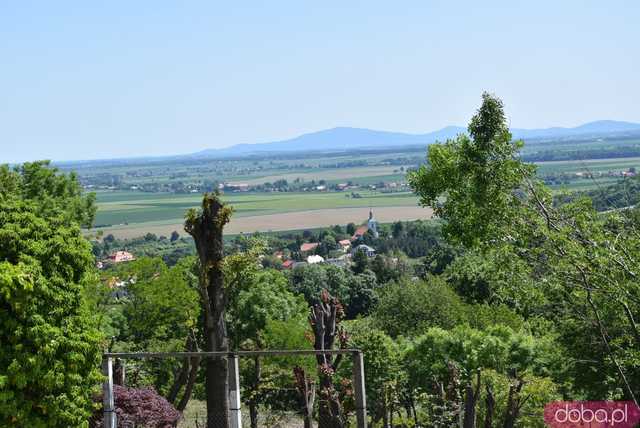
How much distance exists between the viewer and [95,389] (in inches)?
408

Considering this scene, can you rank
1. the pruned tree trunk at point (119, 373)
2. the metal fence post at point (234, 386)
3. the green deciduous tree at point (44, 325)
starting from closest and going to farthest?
the metal fence post at point (234, 386)
the green deciduous tree at point (44, 325)
the pruned tree trunk at point (119, 373)

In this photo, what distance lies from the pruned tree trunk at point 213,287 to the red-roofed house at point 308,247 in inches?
4234

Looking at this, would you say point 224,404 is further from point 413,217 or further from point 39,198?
point 413,217

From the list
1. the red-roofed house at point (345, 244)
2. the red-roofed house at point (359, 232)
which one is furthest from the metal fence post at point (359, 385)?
the red-roofed house at point (359, 232)

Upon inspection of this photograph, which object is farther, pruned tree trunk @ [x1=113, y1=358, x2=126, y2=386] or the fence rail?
pruned tree trunk @ [x1=113, y1=358, x2=126, y2=386]

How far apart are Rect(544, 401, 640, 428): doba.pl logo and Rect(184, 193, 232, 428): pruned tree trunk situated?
491cm

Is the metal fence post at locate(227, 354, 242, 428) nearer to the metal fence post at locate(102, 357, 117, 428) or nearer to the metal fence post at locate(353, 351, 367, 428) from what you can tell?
the metal fence post at locate(353, 351, 367, 428)

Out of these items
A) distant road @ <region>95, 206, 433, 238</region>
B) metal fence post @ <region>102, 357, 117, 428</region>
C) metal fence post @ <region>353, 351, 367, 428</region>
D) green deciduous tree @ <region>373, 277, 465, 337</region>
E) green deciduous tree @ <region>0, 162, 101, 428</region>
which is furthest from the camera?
distant road @ <region>95, 206, 433, 238</region>

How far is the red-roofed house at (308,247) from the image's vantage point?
121725 mm

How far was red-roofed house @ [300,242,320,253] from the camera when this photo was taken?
122m

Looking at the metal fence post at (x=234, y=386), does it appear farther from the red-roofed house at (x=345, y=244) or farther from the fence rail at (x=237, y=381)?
the red-roofed house at (x=345, y=244)

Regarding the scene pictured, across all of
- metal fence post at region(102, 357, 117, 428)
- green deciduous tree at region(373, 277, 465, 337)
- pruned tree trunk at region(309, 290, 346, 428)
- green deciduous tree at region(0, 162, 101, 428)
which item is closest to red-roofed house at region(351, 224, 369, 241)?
green deciduous tree at region(373, 277, 465, 337)

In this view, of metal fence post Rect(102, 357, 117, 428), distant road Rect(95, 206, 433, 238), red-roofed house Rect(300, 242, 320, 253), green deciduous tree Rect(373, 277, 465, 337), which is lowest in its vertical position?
distant road Rect(95, 206, 433, 238)

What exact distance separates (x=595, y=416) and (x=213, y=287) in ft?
19.8
